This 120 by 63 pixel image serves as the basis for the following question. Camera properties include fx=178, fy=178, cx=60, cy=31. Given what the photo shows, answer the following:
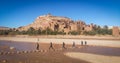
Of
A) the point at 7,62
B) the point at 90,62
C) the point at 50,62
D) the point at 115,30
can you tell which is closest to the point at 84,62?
the point at 90,62

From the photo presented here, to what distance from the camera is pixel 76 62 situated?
19547 mm

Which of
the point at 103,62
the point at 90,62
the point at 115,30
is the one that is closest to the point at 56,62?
the point at 90,62

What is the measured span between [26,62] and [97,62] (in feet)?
25.1

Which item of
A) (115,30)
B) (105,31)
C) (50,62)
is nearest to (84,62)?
(50,62)

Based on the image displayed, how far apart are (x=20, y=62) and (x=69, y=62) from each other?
533 centimetres

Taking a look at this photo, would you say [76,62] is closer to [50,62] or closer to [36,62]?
[50,62]

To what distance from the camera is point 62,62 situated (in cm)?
1958

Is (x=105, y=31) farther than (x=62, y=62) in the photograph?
Yes

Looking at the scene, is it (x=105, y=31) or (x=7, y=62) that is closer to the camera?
(x=7, y=62)

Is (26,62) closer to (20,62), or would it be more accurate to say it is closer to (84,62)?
(20,62)

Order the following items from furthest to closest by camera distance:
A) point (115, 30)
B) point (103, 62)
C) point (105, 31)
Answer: point (105, 31), point (115, 30), point (103, 62)

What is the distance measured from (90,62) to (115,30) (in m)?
88.3

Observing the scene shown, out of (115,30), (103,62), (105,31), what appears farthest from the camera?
(105,31)

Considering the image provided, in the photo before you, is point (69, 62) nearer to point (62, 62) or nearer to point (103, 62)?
point (62, 62)
